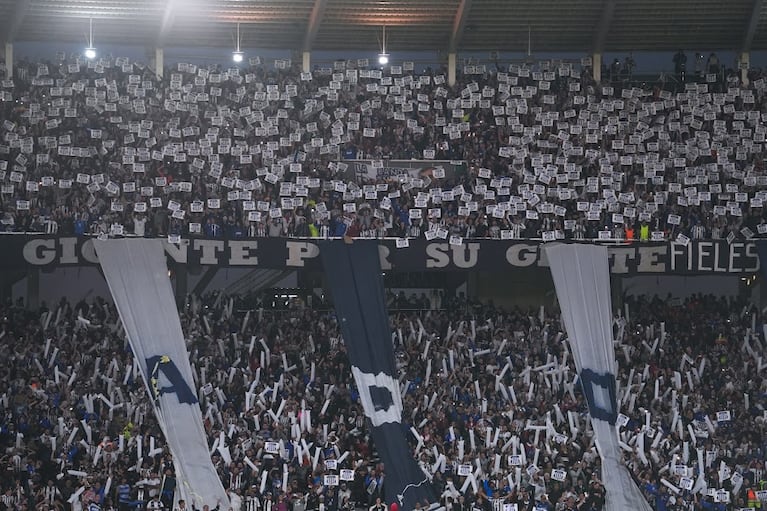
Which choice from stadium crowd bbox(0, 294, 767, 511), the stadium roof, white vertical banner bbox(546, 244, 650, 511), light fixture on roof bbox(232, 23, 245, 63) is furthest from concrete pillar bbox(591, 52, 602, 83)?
light fixture on roof bbox(232, 23, 245, 63)

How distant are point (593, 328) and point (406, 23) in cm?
1032

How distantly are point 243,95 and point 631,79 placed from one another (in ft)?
34.9

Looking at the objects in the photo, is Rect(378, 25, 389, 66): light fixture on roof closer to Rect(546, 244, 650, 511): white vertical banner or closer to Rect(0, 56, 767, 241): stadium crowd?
Rect(0, 56, 767, 241): stadium crowd

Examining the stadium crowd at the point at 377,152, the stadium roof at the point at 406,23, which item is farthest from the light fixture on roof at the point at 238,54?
the stadium crowd at the point at 377,152

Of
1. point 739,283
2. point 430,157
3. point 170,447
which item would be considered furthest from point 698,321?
point 170,447

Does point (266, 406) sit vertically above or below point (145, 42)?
below

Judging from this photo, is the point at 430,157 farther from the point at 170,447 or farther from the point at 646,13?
the point at 170,447

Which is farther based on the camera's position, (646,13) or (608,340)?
(646,13)

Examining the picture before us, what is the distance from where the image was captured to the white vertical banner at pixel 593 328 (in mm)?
29359

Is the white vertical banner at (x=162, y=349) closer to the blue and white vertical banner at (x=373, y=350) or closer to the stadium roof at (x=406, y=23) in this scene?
the blue and white vertical banner at (x=373, y=350)

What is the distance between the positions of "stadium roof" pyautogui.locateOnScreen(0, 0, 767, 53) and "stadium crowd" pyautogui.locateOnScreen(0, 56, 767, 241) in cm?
79

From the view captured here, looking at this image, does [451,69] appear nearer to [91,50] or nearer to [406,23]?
[406,23]

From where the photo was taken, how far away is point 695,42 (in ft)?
124

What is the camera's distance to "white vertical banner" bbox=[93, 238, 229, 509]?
90.8 ft
